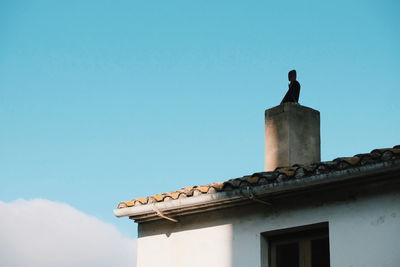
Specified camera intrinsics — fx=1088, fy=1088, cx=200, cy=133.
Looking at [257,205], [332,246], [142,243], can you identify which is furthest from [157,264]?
[332,246]

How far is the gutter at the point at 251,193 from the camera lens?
1401cm

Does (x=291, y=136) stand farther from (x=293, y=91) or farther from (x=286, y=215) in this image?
(x=286, y=215)

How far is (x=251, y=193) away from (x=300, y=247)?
1.05 metres

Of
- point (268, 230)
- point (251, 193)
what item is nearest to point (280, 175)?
point (251, 193)

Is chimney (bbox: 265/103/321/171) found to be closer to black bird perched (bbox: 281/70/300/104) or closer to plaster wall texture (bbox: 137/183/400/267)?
black bird perched (bbox: 281/70/300/104)

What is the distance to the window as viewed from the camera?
1488 cm

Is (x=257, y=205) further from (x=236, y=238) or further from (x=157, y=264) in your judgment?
(x=157, y=264)

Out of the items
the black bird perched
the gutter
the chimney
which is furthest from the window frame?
the black bird perched

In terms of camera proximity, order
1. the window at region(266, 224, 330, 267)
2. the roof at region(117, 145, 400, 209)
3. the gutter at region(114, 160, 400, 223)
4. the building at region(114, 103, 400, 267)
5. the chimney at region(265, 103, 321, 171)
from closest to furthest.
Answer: the roof at region(117, 145, 400, 209)
the gutter at region(114, 160, 400, 223)
the building at region(114, 103, 400, 267)
the window at region(266, 224, 330, 267)
the chimney at region(265, 103, 321, 171)

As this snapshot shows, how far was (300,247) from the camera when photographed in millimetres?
15195

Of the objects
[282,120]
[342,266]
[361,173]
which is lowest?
[342,266]

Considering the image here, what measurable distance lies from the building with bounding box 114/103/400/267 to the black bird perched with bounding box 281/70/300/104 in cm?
101

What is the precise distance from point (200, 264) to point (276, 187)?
1.88 metres

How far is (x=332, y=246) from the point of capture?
1462 cm
